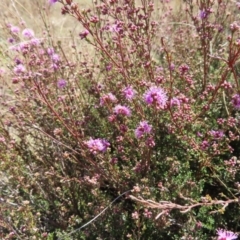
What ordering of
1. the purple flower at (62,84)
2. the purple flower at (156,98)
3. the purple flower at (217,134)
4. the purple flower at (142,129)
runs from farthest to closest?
1. the purple flower at (62,84)
2. the purple flower at (217,134)
3. the purple flower at (142,129)
4. the purple flower at (156,98)

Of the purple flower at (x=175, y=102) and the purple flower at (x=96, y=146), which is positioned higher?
the purple flower at (x=175, y=102)

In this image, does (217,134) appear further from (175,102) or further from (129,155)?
(129,155)

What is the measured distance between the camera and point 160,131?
224cm

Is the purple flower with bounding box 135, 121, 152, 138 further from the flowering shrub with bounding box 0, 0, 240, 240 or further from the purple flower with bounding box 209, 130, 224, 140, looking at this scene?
the purple flower with bounding box 209, 130, 224, 140

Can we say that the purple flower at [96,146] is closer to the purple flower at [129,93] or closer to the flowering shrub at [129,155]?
the flowering shrub at [129,155]

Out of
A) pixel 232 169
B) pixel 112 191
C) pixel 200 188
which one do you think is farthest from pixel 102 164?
pixel 232 169

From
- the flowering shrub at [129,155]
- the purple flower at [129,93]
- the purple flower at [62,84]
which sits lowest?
the flowering shrub at [129,155]

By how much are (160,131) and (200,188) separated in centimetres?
43

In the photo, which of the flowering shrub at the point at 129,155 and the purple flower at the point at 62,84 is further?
the purple flower at the point at 62,84

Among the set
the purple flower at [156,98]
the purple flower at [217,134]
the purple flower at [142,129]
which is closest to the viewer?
the purple flower at [156,98]

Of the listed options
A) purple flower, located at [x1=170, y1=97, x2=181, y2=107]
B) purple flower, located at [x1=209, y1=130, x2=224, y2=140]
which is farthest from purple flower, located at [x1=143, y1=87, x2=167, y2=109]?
purple flower, located at [x1=209, y1=130, x2=224, y2=140]

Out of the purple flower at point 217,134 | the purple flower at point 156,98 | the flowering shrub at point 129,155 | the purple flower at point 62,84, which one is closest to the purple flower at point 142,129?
the flowering shrub at point 129,155

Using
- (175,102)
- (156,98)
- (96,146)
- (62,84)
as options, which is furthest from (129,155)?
(62,84)

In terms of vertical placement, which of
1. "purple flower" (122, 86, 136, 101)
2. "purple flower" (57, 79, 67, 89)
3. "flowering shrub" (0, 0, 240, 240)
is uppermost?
"purple flower" (57, 79, 67, 89)
